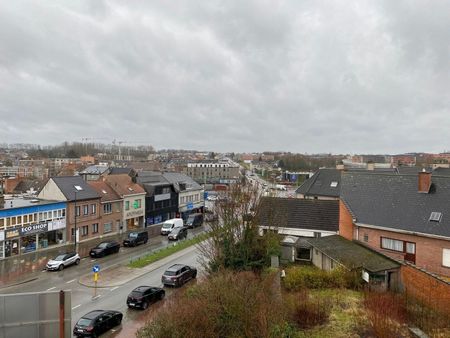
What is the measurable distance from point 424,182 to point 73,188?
3516 centimetres

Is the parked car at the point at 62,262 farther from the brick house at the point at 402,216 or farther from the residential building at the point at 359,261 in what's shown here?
the brick house at the point at 402,216

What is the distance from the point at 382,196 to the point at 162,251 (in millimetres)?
21725

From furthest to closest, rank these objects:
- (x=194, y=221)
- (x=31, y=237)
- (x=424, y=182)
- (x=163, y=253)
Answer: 1. (x=194, y=221)
2. (x=163, y=253)
3. (x=31, y=237)
4. (x=424, y=182)

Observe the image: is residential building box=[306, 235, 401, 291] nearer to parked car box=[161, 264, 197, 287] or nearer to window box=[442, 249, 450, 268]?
window box=[442, 249, 450, 268]

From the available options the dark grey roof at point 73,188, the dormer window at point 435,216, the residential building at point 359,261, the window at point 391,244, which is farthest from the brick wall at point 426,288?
the dark grey roof at point 73,188

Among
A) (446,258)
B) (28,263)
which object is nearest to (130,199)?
(28,263)

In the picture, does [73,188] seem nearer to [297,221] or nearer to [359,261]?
[297,221]

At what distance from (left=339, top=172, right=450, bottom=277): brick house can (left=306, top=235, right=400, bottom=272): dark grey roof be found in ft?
5.80

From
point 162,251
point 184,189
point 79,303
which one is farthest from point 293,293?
point 184,189

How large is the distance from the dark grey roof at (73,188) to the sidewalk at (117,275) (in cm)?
1276

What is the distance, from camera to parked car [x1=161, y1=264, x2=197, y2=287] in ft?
89.3

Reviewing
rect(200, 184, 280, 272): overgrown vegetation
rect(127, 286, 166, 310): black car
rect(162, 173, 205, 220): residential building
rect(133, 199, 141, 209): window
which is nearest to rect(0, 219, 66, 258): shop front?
rect(133, 199, 141, 209): window

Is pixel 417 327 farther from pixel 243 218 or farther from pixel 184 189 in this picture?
pixel 184 189

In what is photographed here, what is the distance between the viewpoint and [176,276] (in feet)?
89.8
